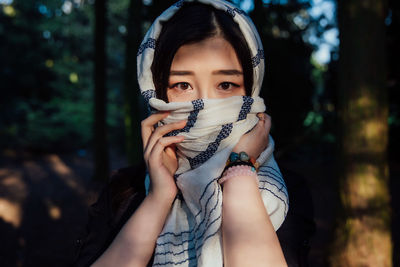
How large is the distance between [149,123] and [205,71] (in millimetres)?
346

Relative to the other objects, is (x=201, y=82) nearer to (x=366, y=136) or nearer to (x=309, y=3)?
(x=366, y=136)

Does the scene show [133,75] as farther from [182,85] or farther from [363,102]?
[182,85]

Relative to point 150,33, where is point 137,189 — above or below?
below

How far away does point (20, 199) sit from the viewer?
686 cm

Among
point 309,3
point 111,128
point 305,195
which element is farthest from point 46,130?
point 305,195

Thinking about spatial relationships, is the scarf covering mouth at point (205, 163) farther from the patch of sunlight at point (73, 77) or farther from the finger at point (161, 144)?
the patch of sunlight at point (73, 77)

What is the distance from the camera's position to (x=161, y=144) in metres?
1.46

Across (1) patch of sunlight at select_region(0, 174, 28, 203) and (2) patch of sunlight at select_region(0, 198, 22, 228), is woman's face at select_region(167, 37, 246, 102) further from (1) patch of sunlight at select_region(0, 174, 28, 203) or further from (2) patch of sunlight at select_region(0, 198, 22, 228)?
(1) patch of sunlight at select_region(0, 174, 28, 203)

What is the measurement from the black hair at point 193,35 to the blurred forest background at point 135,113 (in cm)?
69

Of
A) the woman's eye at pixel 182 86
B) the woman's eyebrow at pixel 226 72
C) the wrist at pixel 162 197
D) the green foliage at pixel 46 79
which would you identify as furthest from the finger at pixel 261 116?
the green foliage at pixel 46 79

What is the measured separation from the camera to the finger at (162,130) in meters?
1.45

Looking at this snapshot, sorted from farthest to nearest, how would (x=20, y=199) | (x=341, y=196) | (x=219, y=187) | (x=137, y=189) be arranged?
(x=20, y=199) → (x=341, y=196) → (x=137, y=189) → (x=219, y=187)

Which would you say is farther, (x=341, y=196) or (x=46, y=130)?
(x=46, y=130)

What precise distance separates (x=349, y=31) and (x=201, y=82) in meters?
1.92
